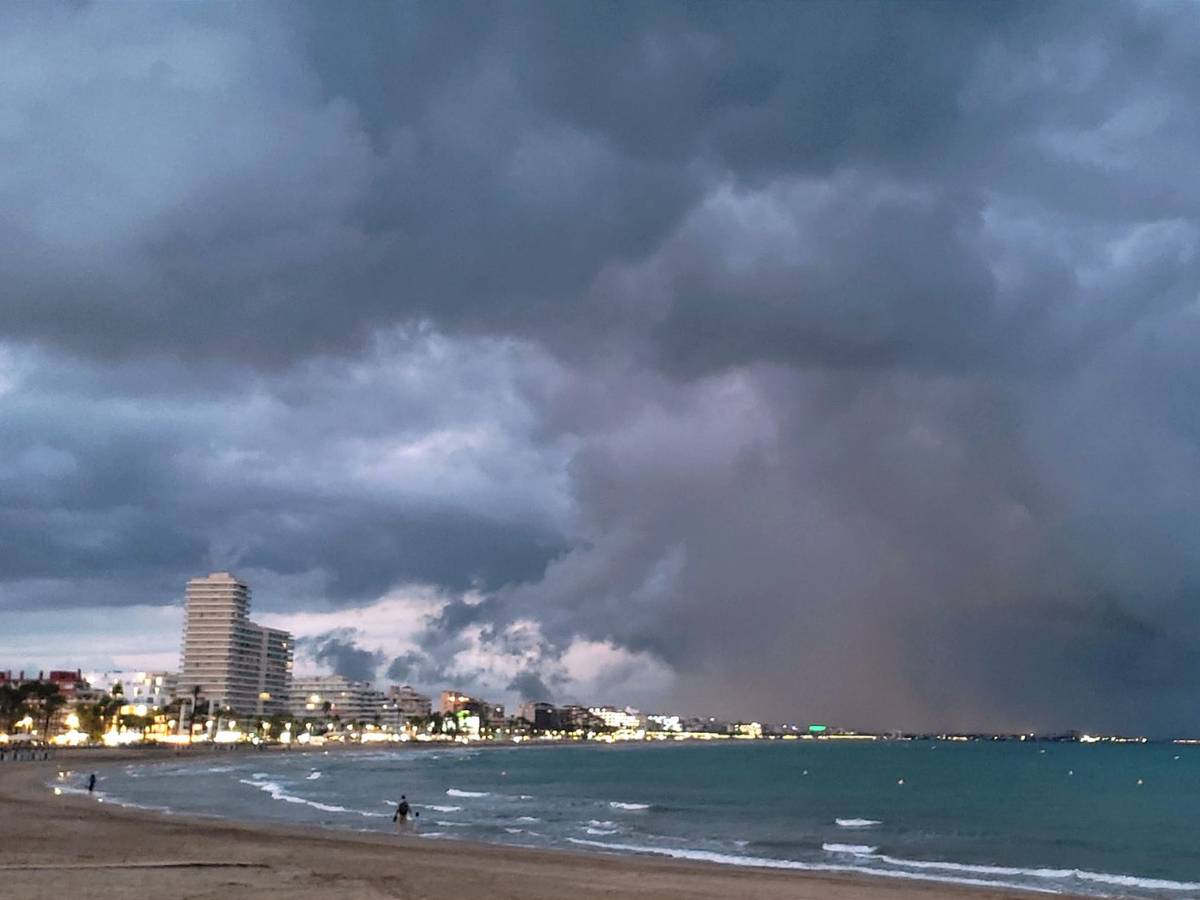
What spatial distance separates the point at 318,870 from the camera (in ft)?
93.6

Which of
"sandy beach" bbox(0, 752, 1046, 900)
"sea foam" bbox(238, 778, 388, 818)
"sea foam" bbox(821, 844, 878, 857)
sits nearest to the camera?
"sandy beach" bbox(0, 752, 1046, 900)

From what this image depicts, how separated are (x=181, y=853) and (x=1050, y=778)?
136004 millimetres

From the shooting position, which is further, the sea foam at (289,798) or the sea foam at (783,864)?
the sea foam at (289,798)

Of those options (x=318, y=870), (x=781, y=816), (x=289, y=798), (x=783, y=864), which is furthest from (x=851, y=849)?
(x=289, y=798)

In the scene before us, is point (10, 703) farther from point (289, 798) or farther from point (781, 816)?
point (781, 816)

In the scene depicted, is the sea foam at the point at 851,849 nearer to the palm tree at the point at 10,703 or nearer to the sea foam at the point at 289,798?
the sea foam at the point at 289,798

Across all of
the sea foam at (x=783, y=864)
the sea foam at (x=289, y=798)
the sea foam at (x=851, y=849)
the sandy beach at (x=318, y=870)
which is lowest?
the sea foam at (x=289, y=798)

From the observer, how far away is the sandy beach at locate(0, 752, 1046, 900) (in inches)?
911

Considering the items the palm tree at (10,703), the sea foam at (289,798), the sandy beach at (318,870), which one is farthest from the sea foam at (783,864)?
the palm tree at (10,703)

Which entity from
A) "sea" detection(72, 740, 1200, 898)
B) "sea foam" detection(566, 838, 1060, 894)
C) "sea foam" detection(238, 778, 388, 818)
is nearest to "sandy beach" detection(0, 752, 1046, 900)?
"sea foam" detection(566, 838, 1060, 894)

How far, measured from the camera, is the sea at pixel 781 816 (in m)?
46.0

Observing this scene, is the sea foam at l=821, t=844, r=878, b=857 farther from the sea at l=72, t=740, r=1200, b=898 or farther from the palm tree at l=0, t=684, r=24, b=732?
the palm tree at l=0, t=684, r=24, b=732

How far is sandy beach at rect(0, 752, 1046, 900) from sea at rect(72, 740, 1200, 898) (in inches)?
214

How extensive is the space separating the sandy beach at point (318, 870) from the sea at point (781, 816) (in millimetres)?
5436
